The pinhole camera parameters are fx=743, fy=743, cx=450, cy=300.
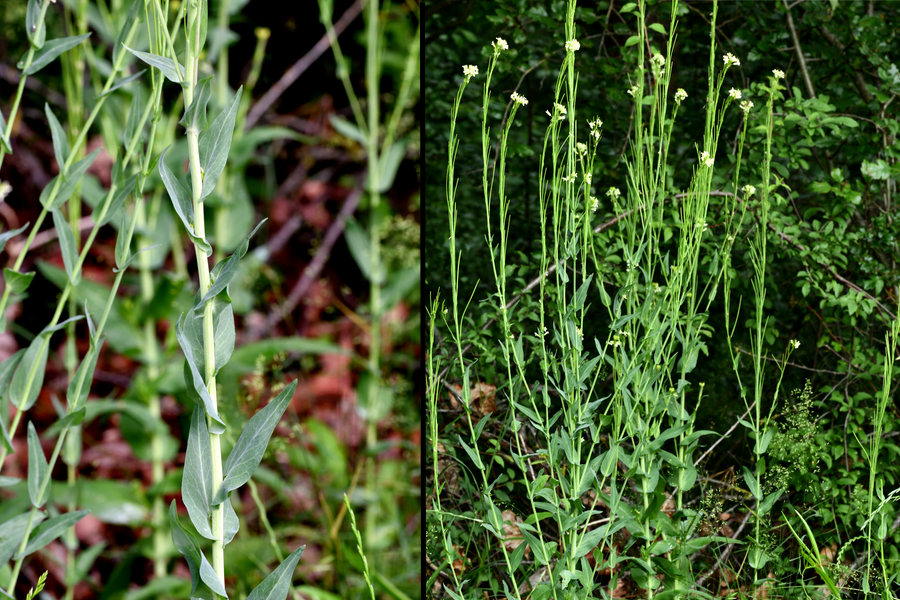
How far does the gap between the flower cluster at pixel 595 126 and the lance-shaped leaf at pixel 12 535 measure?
98 centimetres

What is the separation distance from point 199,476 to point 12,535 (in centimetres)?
33

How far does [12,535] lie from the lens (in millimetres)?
729

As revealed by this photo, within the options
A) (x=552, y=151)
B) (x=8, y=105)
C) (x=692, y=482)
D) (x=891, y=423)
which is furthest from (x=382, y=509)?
(x=8, y=105)

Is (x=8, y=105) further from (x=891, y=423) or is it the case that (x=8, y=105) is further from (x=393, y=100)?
(x=891, y=423)

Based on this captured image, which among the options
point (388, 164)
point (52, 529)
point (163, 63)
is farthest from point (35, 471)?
point (388, 164)

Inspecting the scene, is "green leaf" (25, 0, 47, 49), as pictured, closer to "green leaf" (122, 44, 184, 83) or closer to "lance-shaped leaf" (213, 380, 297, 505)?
"green leaf" (122, 44, 184, 83)

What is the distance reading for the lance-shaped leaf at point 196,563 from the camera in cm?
51

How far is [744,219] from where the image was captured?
1317 millimetres

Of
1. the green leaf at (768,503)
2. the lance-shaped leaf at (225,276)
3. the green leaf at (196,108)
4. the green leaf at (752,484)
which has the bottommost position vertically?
the green leaf at (768,503)

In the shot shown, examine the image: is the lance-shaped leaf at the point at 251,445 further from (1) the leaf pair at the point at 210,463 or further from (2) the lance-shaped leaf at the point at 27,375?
(2) the lance-shaped leaf at the point at 27,375

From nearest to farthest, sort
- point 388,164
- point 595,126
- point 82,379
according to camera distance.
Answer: point 82,379
point 595,126
point 388,164

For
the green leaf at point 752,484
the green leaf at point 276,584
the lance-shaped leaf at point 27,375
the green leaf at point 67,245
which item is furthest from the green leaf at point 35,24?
the green leaf at point 752,484

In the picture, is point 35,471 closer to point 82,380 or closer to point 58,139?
point 82,380

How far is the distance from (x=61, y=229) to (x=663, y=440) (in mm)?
958
